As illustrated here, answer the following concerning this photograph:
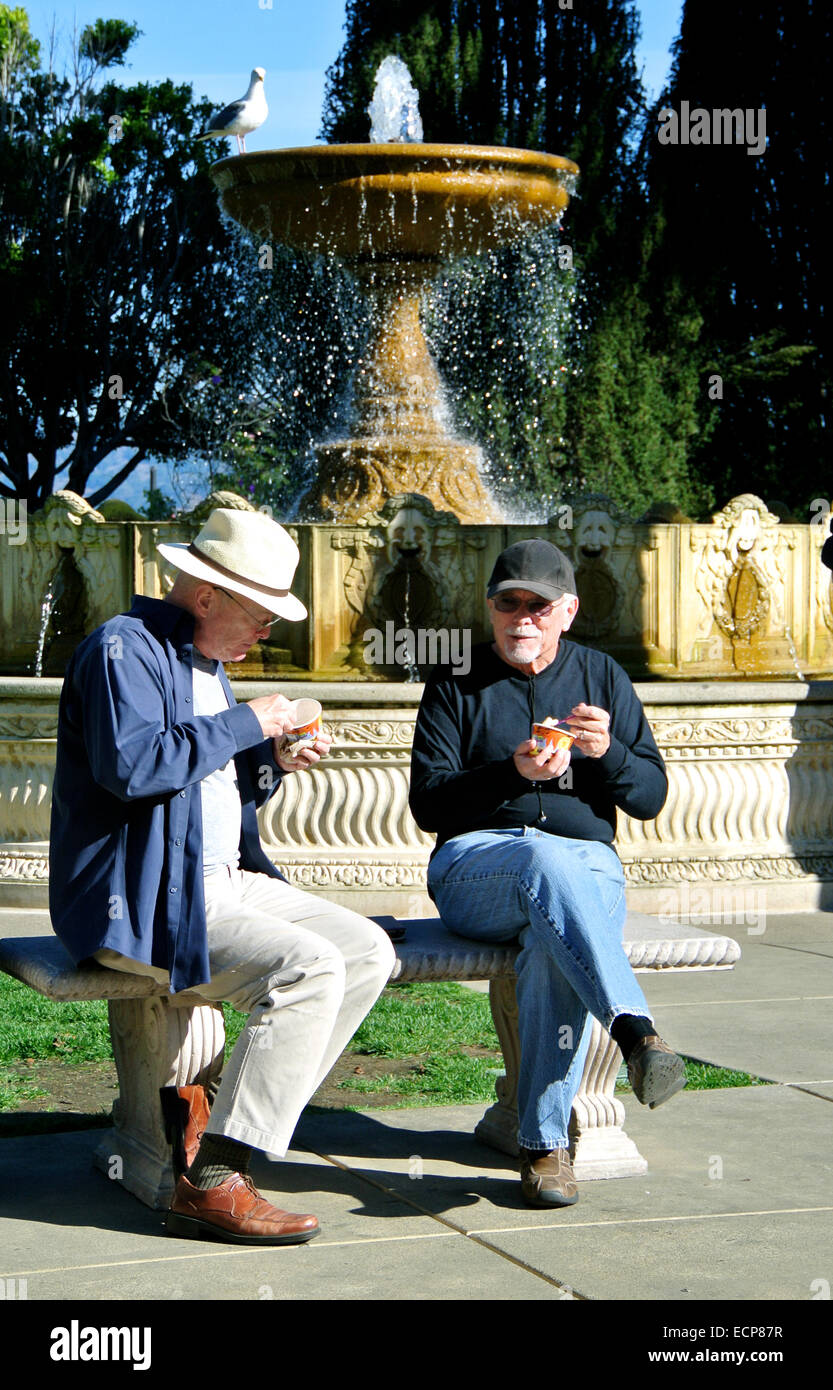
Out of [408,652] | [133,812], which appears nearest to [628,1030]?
[133,812]

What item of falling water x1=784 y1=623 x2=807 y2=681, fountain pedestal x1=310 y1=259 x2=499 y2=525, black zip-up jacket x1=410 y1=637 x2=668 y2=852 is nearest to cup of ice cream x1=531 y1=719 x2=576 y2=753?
black zip-up jacket x1=410 y1=637 x2=668 y2=852

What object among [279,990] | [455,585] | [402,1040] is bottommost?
[402,1040]

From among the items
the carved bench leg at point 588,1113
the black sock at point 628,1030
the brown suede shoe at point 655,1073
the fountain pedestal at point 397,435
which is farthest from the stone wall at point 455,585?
the brown suede shoe at point 655,1073

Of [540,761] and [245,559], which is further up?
[245,559]

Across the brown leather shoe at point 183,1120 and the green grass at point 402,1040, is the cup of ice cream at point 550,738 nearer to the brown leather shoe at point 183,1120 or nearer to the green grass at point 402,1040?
the brown leather shoe at point 183,1120

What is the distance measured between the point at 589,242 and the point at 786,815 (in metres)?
18.3

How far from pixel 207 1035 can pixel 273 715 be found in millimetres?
847

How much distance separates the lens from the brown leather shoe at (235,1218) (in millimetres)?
4027

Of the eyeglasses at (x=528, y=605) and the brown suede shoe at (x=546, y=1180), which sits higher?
the eyeglasses at (x=528, y=605)

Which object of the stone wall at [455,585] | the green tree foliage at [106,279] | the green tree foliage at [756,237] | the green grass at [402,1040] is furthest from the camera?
the green tree foliage at [106,279]

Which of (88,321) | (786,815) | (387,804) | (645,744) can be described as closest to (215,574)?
(645,744)

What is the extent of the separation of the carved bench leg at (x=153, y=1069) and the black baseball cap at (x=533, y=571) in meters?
1.36

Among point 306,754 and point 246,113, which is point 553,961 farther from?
point 246,113

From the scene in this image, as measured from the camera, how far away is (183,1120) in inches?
168
